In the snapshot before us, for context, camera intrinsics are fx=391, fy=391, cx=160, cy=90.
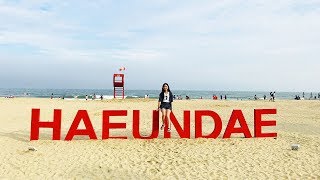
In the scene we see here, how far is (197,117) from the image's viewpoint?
13.6 meters

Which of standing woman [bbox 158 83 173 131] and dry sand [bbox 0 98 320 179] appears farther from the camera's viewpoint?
standing woman [bbox 158 83 173 131]

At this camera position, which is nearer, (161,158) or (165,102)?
(161,158)

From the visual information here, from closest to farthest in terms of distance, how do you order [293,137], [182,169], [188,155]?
[182,169] < [188,155] < [293,137]

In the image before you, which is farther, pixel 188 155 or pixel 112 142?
pixel 112 142

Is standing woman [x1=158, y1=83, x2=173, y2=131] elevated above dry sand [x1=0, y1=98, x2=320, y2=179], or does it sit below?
above

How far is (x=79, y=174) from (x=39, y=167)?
4.27ft

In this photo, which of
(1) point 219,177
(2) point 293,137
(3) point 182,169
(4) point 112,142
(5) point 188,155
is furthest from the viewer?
(2) point 293,137

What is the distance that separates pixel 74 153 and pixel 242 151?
197 inches

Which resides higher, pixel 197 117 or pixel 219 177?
pixel 197 117

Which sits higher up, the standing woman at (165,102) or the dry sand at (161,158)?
the standing woman at (165,102)

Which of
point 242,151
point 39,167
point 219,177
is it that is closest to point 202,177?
point 219,177

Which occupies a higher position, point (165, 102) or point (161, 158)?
point (165, 102)

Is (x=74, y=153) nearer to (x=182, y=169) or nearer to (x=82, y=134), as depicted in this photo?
(x=82, y=134)

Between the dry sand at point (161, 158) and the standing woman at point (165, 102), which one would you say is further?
the standing woman at point (165, 102)
